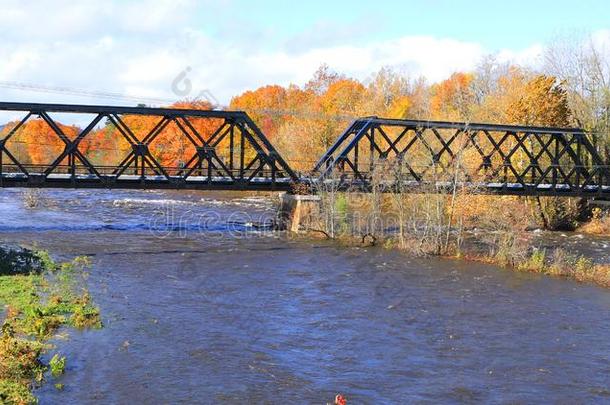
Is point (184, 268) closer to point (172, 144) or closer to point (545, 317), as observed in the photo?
point (545, 317)

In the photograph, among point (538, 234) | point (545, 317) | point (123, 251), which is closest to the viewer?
point (545, 317)

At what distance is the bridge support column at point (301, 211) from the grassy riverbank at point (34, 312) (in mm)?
14036

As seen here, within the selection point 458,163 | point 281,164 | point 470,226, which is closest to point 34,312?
point 458,163

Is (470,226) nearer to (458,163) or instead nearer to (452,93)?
(458,163)

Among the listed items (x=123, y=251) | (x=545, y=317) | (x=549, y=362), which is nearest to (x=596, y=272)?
(x=545, y=317)

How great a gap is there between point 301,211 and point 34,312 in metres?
22.3

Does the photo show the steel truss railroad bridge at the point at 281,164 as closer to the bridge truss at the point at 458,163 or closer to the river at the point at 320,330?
the bridge truss at the point at 458,163

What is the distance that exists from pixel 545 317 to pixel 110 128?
315 feet

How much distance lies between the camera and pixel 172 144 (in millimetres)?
77188

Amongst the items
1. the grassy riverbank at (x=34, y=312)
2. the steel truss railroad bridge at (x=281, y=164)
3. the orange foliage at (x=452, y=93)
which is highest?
the orange foliage at (x=452, y=93)

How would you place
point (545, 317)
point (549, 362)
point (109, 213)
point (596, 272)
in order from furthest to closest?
1. point (109, 213)
2. point (596, 272)
3. point (545, 317)
4. point (549, 362)

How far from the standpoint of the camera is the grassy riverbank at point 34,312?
12523 millimetres

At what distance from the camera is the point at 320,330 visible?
57.6ft

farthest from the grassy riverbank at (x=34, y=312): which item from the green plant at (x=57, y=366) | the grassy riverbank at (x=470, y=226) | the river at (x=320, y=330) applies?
the grassy riverbank at (x=470, y=226)
